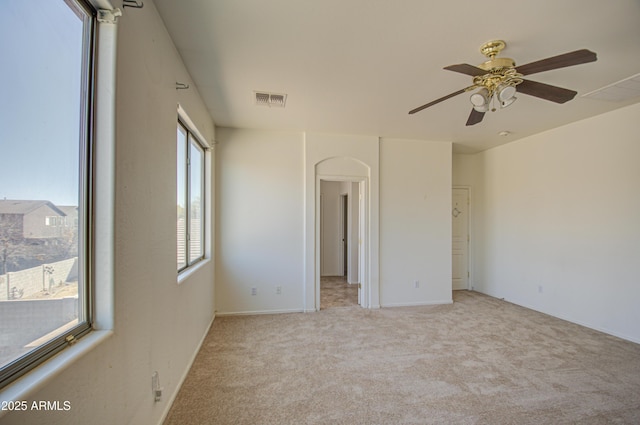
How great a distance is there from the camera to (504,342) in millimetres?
3229

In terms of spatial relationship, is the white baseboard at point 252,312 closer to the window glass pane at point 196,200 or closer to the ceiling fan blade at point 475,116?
the window glass pane at point 196,200

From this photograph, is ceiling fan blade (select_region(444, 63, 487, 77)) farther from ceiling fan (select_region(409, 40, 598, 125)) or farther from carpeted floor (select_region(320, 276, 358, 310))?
carpeted floor (select_region(320, 276, 358, 310))

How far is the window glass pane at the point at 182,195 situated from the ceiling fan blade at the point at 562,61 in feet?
9.07

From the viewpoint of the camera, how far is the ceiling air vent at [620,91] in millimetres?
2632

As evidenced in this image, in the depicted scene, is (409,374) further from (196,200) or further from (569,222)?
(569,222)

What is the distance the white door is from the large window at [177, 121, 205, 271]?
459cm

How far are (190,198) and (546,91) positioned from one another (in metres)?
3.21

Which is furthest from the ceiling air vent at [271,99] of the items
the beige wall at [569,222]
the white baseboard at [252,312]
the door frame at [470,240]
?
the door frame at [470,240]

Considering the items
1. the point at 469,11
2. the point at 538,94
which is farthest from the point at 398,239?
the point at 469,11

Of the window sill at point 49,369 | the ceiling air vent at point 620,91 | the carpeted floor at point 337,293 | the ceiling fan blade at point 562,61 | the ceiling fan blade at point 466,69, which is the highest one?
the ceiling air vent at point 620,91

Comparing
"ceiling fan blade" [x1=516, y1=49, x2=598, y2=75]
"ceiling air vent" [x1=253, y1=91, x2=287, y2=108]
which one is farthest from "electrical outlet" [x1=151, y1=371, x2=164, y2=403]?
"ceiling fan blade" [x1=516, y1=49, x2=598, y2=75]

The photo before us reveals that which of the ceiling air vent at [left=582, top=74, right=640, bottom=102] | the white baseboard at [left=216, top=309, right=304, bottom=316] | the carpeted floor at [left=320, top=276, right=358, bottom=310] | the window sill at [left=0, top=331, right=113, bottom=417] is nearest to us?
the window sill at [left=0, top=331, right=113, bottom=417]

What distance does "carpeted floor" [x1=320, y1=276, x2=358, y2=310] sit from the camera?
4.72 metres

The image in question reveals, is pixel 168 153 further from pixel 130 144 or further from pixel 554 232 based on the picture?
pixel 554 232
